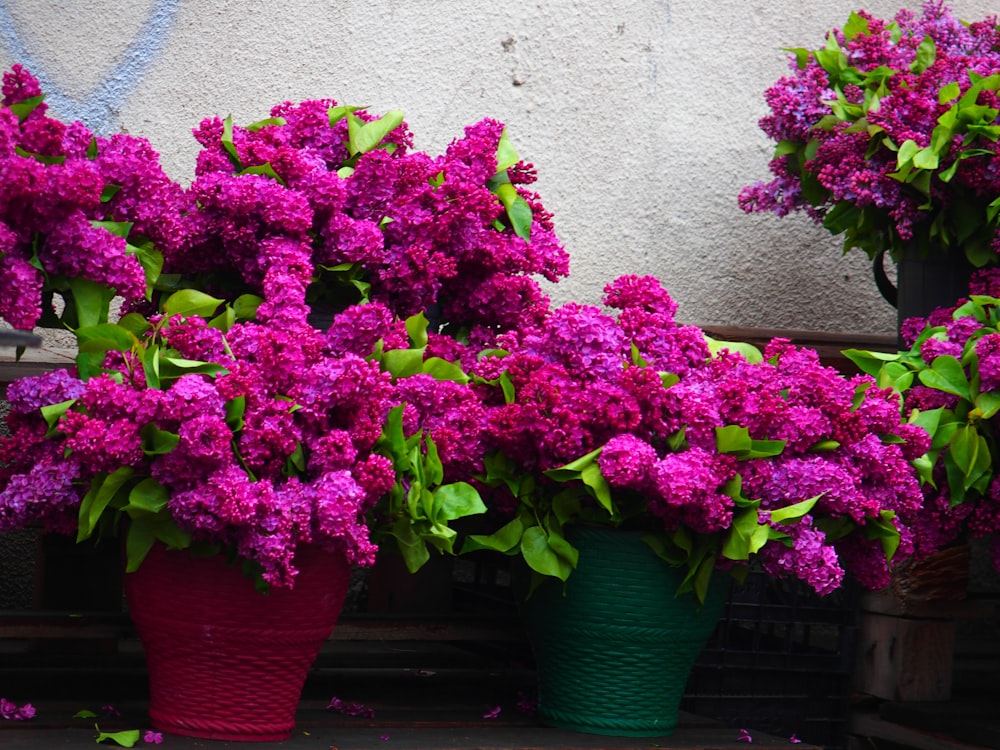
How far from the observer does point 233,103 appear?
8.46ft

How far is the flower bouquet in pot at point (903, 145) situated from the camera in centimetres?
235

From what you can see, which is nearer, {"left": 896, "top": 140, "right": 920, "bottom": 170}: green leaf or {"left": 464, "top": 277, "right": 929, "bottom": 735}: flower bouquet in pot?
{"left": 464, "top": 277, "right": 929, "bottom": 735}: flower bouquet in pot

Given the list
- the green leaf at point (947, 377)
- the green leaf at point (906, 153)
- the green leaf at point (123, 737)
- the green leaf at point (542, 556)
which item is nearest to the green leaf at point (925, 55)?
the green leaf at point (906, 153)

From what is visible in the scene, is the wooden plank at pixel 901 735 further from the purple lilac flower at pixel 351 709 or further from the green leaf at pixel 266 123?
the green leaf at pixel 266 123

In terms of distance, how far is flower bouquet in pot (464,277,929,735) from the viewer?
6.04 ft

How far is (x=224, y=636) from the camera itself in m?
1.74

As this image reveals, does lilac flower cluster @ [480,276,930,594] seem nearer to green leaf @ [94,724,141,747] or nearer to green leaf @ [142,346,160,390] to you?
green leaf @ [142,346,160,390]

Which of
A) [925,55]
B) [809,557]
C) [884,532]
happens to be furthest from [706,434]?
[925,55]

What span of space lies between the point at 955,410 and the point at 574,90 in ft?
3.42

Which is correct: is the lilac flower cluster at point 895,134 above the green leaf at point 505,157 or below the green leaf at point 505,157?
above

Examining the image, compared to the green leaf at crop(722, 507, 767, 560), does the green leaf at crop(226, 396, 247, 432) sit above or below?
above

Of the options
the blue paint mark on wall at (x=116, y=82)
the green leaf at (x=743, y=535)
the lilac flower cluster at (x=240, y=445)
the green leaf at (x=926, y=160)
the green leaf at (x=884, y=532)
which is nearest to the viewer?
the lilac flower cluster at (x=240, y=445)

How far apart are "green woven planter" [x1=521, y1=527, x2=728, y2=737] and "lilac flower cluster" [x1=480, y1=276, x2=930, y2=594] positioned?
0.07 m

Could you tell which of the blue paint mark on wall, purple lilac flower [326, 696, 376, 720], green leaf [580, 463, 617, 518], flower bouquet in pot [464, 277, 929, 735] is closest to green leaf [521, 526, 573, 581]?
flower bouquet in pot [464, 277, 929, 735]
